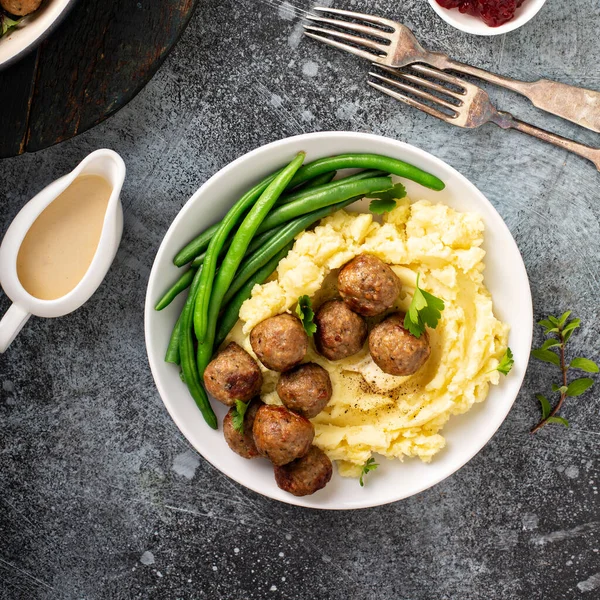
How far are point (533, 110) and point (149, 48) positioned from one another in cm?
188

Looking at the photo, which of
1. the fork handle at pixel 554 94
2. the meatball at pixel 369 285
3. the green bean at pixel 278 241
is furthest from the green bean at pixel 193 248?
the fork handle at pixel 554 94

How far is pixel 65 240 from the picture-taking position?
3.30m

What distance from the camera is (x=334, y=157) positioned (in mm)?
3191

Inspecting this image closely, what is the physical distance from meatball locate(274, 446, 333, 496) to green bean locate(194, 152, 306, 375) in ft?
2.30

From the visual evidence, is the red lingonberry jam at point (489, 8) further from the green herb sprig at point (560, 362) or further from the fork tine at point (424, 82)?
the green herb sprig at point (560, 362)

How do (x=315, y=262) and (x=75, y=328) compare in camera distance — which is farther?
(x=75, y=328)

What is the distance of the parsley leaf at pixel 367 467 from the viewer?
10.8 feet

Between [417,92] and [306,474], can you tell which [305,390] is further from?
[417,92]

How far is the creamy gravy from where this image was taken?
129 inches

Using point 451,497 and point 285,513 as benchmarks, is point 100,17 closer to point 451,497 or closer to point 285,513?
point 285,513

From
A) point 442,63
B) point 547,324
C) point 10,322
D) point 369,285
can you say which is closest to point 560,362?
point 547,324

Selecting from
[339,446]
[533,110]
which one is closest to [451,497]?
[339,446]

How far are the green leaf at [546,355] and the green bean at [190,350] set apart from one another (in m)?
1.65

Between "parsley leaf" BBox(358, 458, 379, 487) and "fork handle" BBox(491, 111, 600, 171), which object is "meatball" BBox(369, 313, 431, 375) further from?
"fork handle" BBox(491, 111, 600, 171)
